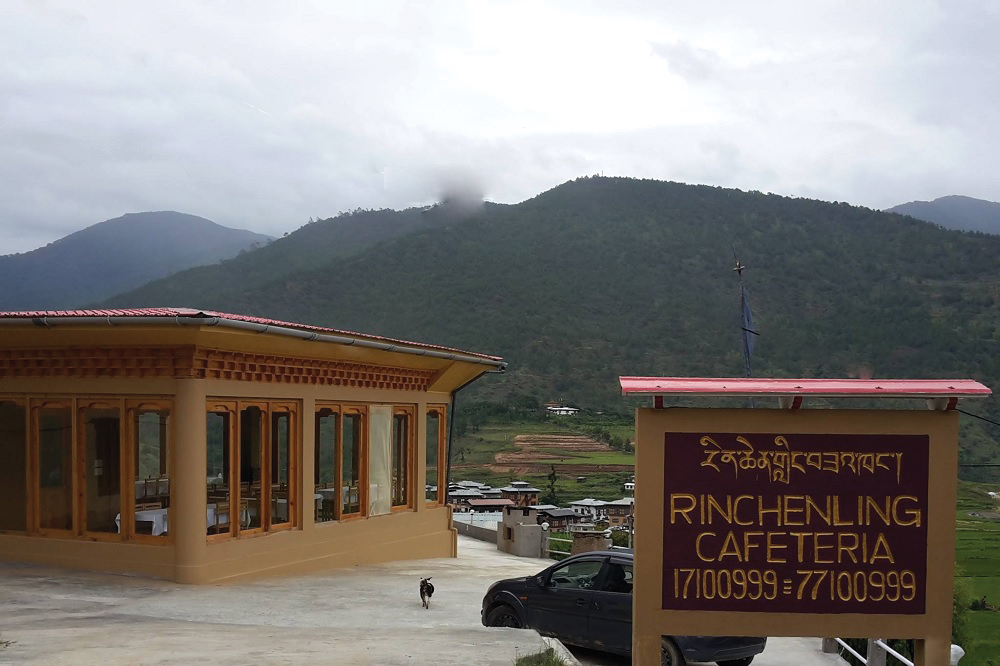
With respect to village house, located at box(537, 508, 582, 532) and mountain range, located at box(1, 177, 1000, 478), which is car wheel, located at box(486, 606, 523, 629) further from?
mountain range, located at box(1, 177, 1000, 478)

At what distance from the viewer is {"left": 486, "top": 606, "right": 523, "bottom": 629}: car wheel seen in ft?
38.8

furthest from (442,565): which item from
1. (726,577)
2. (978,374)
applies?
(978,374)

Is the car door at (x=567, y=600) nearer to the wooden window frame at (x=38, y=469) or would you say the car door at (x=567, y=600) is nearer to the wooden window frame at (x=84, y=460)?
the wooden window frame at (x=84, y=460)

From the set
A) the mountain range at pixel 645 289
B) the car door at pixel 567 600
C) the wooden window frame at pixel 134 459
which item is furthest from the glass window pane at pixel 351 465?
the mountain range at pixel 645 289

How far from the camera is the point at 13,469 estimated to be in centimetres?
1444

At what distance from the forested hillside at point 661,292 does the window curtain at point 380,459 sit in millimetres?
47047

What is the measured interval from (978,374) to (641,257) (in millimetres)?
32628

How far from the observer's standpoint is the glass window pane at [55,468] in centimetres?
1406

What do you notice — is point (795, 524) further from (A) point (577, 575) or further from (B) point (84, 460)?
(B) point (84, 460)

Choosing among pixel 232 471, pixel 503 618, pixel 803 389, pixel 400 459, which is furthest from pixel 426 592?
pixel 400 459

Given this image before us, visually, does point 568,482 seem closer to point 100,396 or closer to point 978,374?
point 978,374

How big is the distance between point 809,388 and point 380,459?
12.8m

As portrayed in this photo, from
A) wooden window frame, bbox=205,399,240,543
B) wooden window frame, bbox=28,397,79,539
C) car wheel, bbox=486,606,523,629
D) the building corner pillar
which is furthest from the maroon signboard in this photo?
wooden window frame, bbox=28,397,79,539

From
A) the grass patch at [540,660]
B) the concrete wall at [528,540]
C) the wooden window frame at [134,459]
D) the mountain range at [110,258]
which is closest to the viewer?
the grass patch at [540,660]
